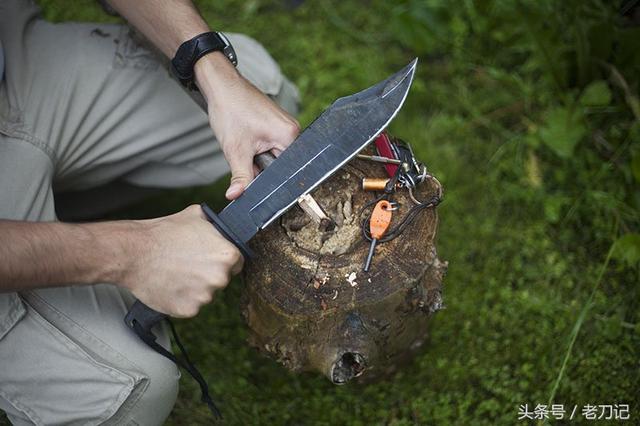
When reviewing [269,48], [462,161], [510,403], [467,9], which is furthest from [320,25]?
[510,403]

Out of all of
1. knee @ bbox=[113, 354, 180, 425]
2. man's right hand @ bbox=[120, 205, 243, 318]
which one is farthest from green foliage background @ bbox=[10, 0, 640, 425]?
man's right hand @ bbox=[120, 205, 243, 318]

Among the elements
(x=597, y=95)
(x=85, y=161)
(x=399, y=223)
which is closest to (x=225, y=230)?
(x=399, y=223)

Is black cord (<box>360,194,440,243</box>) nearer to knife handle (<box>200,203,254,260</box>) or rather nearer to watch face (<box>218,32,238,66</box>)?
knife handle (<box>200,203,254,260</box>)

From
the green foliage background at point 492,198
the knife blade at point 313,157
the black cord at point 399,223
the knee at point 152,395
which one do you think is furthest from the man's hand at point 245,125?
the green foliage background at point 492,198

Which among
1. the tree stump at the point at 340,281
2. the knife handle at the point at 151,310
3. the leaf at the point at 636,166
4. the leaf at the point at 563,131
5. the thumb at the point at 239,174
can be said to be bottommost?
the leaf at the point at 636,166

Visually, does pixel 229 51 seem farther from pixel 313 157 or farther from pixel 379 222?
pixel 379 222

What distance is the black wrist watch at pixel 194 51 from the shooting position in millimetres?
2072

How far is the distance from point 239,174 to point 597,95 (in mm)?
1967

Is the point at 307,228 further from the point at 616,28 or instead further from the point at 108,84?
the point at 616,28

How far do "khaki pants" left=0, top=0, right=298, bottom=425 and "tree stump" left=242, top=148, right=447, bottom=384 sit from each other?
1.46ft

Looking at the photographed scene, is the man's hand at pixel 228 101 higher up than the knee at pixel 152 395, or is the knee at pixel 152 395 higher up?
the man's hand at pixel 228 101

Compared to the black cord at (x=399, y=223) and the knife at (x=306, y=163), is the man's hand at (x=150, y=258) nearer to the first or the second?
the knife at (x=306, y=163)

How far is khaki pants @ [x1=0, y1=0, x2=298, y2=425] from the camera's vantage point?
75.9 inches

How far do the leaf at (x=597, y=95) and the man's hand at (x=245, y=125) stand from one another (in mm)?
1721
